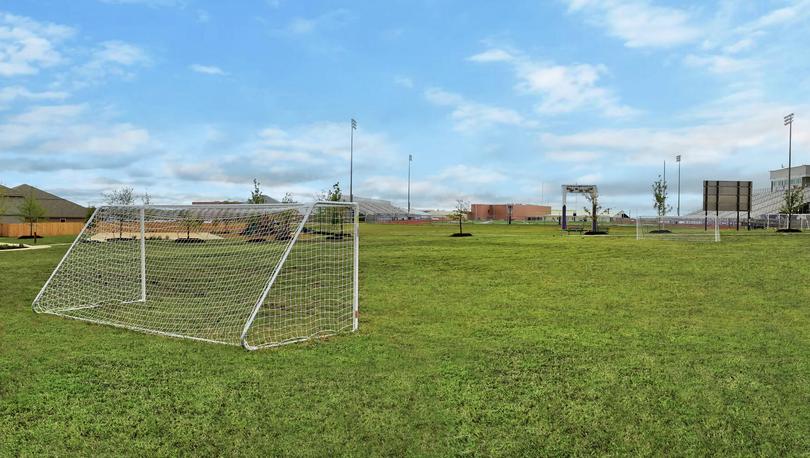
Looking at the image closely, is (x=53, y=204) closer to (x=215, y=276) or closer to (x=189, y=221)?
(x=215, y=276)

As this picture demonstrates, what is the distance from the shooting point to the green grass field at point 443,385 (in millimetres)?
3570

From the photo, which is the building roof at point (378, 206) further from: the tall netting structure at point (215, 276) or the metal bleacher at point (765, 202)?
the tall netting structure at point (215, 276)

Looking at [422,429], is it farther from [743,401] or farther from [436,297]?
[436,297]

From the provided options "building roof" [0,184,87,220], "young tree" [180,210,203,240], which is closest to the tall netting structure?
"young tree" [180,210,203,240]

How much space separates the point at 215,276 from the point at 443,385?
1017 centimetres

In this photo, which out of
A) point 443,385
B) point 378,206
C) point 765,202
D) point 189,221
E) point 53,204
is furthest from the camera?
point 378,206

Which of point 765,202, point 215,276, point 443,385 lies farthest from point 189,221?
point 765,202

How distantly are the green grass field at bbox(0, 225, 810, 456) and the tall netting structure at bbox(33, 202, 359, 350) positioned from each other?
70 cm

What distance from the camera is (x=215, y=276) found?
13477mm

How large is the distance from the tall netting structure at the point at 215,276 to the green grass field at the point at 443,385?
70 centimetres

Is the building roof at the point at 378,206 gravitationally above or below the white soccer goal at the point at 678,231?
above

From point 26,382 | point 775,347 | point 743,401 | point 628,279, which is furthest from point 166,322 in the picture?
point 628,279

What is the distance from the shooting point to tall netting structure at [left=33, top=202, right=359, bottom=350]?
23.7ft

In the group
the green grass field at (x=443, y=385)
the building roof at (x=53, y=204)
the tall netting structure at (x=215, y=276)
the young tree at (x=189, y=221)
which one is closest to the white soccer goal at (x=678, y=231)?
the tall netting structure at (x=215, y=276)
